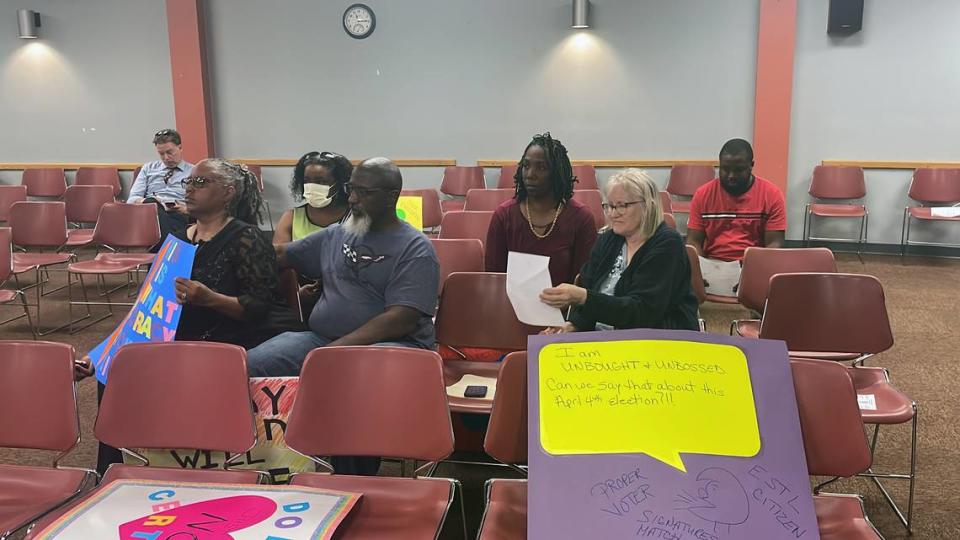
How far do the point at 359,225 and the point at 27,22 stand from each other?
26.3ft

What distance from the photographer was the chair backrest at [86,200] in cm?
709

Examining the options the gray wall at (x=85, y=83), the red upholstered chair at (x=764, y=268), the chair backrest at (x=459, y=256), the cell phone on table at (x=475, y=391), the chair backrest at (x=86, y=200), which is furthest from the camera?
the gray wall at (x=85, y=83)

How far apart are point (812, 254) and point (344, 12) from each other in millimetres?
6152

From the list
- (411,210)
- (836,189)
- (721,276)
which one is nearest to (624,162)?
(836,189)

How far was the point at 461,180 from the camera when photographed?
7.89 meters

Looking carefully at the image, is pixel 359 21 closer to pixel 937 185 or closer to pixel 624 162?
pixel 624 162

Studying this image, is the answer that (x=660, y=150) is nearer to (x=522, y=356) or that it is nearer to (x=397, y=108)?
(x=397, y=108)

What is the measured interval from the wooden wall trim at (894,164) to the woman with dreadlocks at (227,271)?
625 cm

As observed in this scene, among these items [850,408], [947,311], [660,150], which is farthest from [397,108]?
[850,408]

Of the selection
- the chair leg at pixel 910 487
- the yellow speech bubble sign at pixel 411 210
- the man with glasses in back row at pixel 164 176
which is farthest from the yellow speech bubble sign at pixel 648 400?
the man with glasses in back row at pixel 164 176

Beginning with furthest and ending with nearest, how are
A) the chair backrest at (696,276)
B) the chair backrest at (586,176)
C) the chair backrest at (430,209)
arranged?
the chair backrest at (586,176) < the chair backrest at (430,209) < the chair backrest at (696,276)

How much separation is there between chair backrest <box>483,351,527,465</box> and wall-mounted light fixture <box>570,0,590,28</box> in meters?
6.17

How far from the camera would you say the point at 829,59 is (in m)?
7.20

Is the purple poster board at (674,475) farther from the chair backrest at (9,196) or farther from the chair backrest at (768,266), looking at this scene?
the chair backrest at (9,196)
